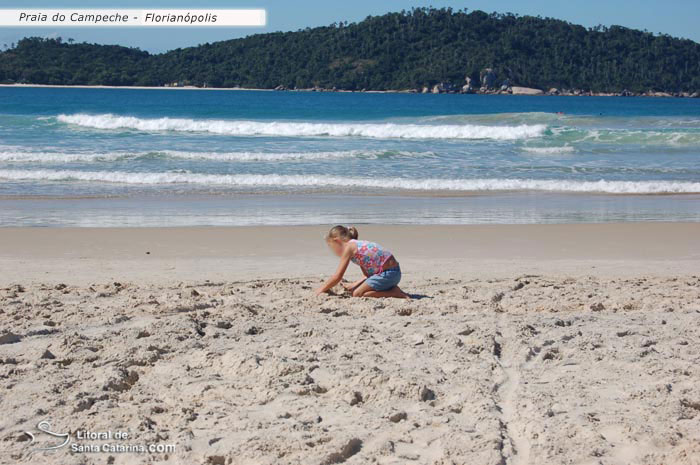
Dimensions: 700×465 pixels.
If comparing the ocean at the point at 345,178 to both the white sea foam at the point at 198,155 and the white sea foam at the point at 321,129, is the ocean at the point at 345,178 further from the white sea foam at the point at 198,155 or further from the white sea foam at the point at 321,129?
the white sea foam at the point at 321,129

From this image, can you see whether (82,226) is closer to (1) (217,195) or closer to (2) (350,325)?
(1) (217,195)

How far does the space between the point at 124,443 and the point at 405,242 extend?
20.5 ft

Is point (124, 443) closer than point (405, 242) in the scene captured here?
Yes

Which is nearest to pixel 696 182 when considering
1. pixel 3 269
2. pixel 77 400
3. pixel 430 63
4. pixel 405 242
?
pixel 405 242

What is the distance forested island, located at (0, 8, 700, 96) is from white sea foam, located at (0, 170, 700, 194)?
83032mm

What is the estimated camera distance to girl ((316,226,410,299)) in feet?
22.1

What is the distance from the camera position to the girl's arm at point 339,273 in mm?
6574

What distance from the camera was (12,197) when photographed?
13.6 m

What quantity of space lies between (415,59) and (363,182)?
308 ft

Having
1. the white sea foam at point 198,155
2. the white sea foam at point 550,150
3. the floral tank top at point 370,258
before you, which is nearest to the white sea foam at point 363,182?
the white sea foam at point 198,155
